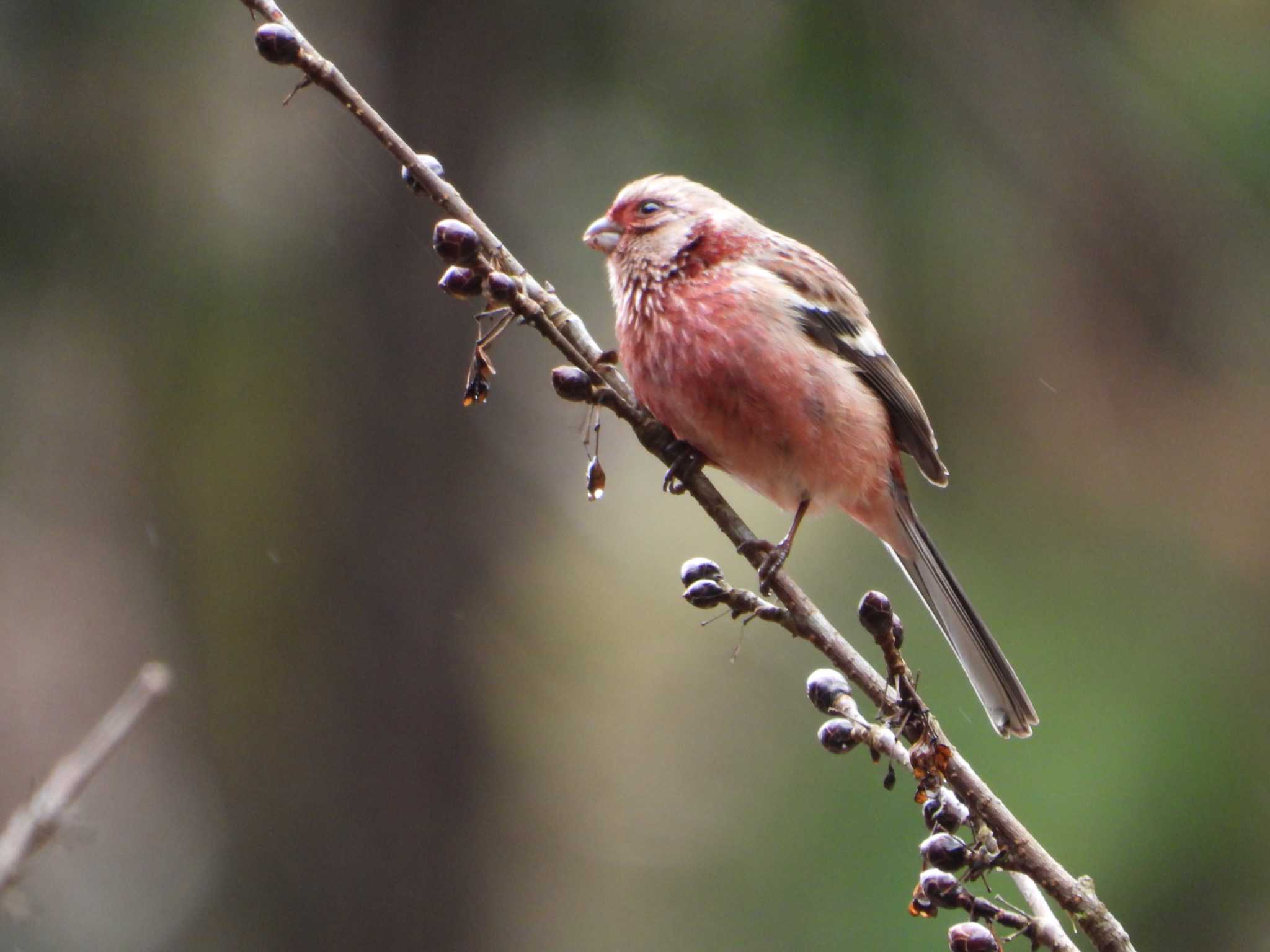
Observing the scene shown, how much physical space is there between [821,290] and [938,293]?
2.16 m

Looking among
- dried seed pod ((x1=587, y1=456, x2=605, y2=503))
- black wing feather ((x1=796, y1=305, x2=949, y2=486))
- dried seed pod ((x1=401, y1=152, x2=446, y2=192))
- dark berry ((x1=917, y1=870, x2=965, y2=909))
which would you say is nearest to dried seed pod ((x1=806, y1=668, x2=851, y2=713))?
dark berry ((x1=917, y1=870, x2=965, y2=909))

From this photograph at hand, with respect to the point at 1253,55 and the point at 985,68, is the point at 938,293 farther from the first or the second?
the point at 1253,55

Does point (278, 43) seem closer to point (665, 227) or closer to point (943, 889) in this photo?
point (943, 889)

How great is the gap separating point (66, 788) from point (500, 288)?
1.13 metres

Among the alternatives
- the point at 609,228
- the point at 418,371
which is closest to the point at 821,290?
the point at 609,228

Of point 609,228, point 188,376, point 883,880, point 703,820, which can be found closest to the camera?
point 609,228

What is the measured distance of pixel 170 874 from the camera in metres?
8.70

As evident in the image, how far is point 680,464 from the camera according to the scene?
11.9ft

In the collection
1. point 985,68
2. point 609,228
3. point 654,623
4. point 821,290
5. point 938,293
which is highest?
point 609,228

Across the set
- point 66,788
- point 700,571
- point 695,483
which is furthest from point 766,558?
point 66,788

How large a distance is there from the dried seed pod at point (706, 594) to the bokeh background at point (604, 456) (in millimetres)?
3783

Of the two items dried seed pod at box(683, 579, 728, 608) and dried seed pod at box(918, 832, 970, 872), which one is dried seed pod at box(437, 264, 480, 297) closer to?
dried seed pod at box(683, 579, 728, 608)

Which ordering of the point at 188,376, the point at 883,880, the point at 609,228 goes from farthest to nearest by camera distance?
the point at 188,376 < the point at 883,880 < the point at 609,228

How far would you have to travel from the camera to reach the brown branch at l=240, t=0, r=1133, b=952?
2100 millimetres
